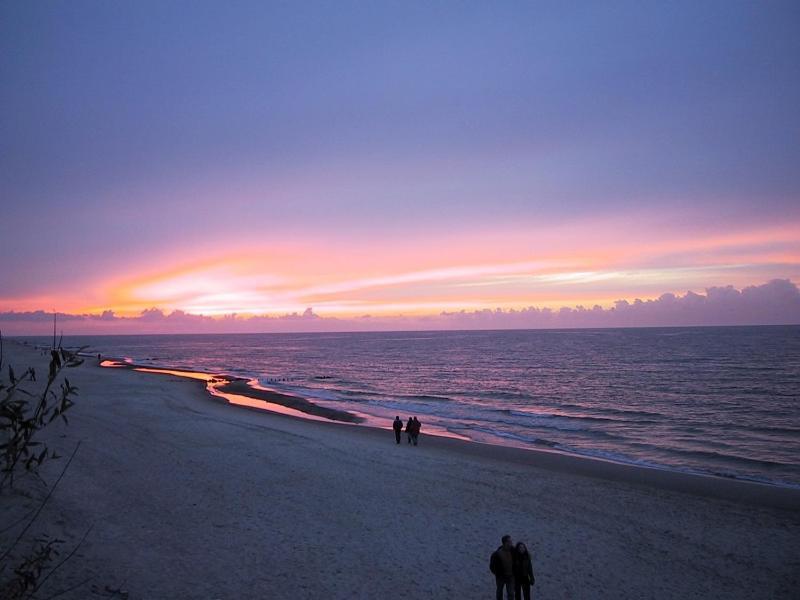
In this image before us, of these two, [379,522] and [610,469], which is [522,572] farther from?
[610,469]

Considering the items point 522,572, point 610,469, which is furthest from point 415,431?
point 522,572

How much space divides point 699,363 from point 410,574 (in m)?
76.0

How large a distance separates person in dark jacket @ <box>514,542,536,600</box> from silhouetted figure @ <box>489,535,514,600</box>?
0.10 metres

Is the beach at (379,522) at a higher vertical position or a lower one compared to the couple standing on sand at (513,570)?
lower

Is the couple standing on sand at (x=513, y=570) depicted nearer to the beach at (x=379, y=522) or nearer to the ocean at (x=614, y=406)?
the beach at (x=379, y=522)

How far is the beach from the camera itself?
37.4 ft

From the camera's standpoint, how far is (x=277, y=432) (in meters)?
26.7

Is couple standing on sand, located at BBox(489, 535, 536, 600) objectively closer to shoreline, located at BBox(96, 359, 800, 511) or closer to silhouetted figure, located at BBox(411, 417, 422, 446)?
shoreline, located at BBox(96, 359, 800, 511)

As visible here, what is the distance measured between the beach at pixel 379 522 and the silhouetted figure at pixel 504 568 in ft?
3.62

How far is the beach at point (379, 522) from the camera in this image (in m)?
11.4

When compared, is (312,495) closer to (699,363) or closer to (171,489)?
(171,489)

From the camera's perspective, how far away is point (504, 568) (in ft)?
33.1

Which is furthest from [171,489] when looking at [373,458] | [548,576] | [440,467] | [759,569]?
[759,569]

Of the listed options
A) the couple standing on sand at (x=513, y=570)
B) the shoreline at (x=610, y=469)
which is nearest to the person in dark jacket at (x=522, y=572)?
the couple standing on sand at (x=513, y=570)
